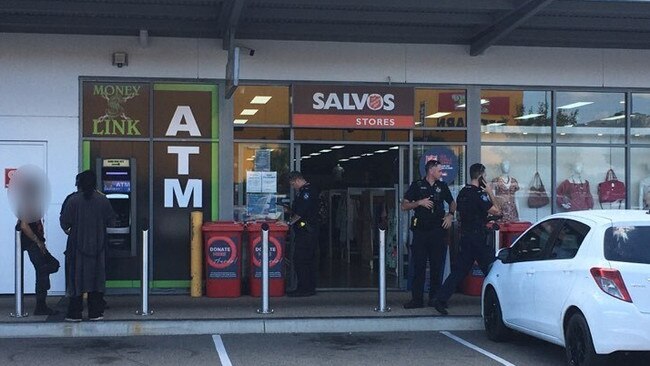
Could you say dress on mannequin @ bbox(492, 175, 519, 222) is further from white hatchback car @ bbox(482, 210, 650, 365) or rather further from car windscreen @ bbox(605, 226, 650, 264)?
car windscreen @ bbox(605, 226, 650, 264)

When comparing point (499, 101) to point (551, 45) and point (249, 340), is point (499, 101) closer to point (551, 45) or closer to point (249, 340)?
point (551, 45)

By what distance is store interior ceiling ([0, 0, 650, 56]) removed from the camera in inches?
435

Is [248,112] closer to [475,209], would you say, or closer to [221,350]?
[475,209]

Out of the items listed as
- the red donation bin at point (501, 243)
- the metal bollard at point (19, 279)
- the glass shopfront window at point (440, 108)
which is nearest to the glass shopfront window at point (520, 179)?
the glass shopfront window at point (440, 108)

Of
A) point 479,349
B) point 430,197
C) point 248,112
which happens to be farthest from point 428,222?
point 248,112

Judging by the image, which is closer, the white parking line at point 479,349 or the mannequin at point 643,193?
the white parking line at point 479,349

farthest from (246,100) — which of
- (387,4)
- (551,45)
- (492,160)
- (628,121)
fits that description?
(628,121)

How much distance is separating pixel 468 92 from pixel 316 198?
10.2 feet

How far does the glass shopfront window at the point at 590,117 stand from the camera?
13453 millimetres

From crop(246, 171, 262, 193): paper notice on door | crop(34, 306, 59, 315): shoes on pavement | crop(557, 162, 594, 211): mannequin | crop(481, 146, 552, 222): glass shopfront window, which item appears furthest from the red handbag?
crop(34, 306, 59, 315): shoes on pavement

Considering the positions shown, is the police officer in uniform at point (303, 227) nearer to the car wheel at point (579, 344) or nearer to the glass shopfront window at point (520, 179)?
the glass shopfront window at point (520, 179)

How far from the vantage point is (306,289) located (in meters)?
12.2

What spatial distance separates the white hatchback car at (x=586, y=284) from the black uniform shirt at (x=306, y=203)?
12.8 ft

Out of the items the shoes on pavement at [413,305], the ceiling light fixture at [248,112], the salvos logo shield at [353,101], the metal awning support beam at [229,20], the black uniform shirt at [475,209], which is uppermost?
the metal awning support beam at [229,20]
